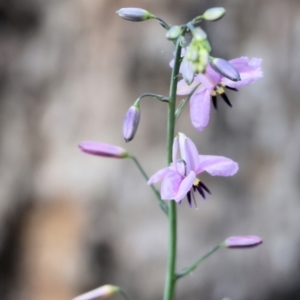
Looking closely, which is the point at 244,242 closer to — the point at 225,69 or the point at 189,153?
the point at 189,153

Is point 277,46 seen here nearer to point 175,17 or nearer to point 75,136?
point 175,17

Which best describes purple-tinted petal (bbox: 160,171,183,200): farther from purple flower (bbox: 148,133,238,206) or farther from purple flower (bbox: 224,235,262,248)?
purple flower (bbox: 224,235,262,248)

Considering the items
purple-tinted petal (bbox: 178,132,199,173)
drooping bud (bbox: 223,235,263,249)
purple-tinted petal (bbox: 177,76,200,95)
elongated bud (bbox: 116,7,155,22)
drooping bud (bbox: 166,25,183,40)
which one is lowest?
drooping bud (bbox: 223,235,263,249)

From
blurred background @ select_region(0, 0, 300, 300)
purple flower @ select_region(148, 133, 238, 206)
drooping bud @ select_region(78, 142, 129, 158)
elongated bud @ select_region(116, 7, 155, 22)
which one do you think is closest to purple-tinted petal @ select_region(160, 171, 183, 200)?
purple flower @ select_region(148, 133, 238, 206)

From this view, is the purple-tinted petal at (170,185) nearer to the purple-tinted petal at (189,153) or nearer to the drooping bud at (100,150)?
the purple-tinted petal at (189,153)

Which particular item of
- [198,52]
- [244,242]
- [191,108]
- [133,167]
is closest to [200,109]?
[191,108]

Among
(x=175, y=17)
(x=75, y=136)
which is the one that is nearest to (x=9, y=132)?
(x=75, y=136)
